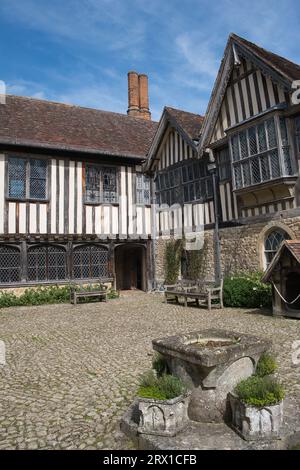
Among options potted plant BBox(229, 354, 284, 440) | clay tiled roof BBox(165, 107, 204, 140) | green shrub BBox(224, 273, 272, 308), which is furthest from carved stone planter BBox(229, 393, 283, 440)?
clay tiled roof BBox(165, 107, 204, 140)

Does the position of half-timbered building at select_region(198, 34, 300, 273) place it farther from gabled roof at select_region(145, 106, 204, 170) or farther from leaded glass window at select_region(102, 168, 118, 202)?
leaded glass window at select_region(102, 168, 118, 202)

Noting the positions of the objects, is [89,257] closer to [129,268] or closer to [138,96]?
[129,268]

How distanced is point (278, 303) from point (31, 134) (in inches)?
388

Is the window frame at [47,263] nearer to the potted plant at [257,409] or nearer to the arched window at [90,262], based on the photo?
the arched window at [90,262]

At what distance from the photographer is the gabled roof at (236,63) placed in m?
9.24

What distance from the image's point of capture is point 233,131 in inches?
424

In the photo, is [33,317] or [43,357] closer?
[43,357]

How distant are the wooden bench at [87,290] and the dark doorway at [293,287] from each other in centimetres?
638

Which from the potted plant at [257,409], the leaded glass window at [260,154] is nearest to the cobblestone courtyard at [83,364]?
the potted plant at [257,409]

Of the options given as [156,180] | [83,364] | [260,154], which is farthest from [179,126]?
[83,364]

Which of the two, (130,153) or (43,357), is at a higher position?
(130,153)
